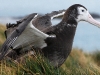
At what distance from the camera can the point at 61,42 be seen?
16.8ft

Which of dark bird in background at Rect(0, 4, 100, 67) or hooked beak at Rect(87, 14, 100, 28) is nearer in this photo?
dark bird in background at Rect(0, 4, 100, 67)

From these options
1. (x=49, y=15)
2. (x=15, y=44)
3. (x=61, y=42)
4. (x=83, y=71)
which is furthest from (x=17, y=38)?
(x=49, y=15)

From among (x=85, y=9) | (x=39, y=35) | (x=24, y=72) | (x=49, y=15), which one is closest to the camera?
(x=24, y=72)

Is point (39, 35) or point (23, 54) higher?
point (39, 35)

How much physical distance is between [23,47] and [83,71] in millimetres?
1081

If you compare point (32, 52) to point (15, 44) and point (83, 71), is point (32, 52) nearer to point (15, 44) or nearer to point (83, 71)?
point (15, 44)

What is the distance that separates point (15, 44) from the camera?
5.15 meters

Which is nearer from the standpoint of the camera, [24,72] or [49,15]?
[24,72]

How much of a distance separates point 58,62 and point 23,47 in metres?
0.53

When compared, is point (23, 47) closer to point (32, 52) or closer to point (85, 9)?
point (32, 52)

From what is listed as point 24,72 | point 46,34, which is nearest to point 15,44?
point 46,34

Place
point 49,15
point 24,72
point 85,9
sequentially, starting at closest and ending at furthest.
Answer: point 24,72
point 85,9
point 49,15

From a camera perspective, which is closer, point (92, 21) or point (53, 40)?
point (53, 40)

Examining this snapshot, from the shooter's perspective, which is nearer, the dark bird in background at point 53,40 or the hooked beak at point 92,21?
the dark bird in background at point 53,40
